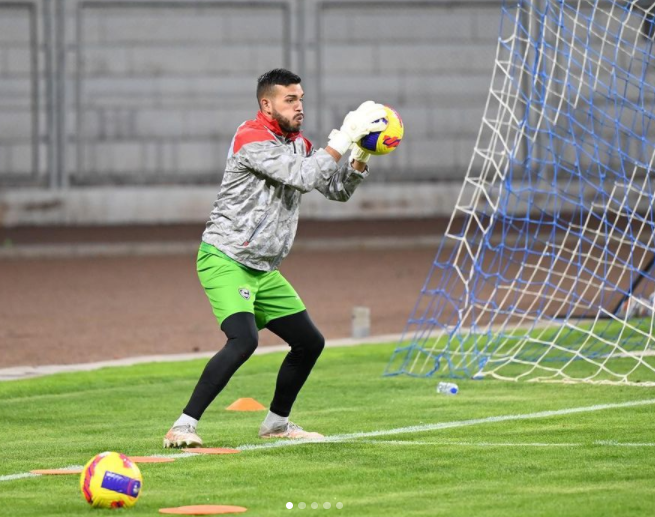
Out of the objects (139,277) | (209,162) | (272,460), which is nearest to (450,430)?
(272,460)

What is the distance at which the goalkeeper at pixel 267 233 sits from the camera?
746 centimetres

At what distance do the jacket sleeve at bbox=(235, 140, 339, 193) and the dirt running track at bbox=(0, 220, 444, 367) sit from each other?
223 inches

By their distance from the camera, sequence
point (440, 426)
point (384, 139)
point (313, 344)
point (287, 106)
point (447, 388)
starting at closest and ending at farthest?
1. point (384, 139)
2. point (287, 106)
3. point (313, 344)
4. point (440, 426)
5. point (447, 388)

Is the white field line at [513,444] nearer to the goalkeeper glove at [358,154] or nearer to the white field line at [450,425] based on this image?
the white field line at [450,425]

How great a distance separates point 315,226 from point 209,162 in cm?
257

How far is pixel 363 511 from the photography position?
225 inches

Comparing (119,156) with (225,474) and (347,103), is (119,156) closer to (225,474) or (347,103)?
(347,103)

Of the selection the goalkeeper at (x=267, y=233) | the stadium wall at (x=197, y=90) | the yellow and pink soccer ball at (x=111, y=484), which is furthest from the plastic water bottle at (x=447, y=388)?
the stadium wall at (x=197, y=90)

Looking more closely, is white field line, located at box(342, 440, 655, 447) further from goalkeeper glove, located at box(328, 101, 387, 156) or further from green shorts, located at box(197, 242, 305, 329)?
goalkeeper glove, located at box(328, 101, 387, 156)

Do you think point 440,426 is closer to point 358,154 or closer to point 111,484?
point 358,154

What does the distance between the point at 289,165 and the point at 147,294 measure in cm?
1210

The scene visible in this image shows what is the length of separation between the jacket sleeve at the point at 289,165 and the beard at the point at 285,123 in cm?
18

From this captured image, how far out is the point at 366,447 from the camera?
7.46 metres

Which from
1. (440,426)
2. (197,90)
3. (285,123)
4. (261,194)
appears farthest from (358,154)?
(197,90)
